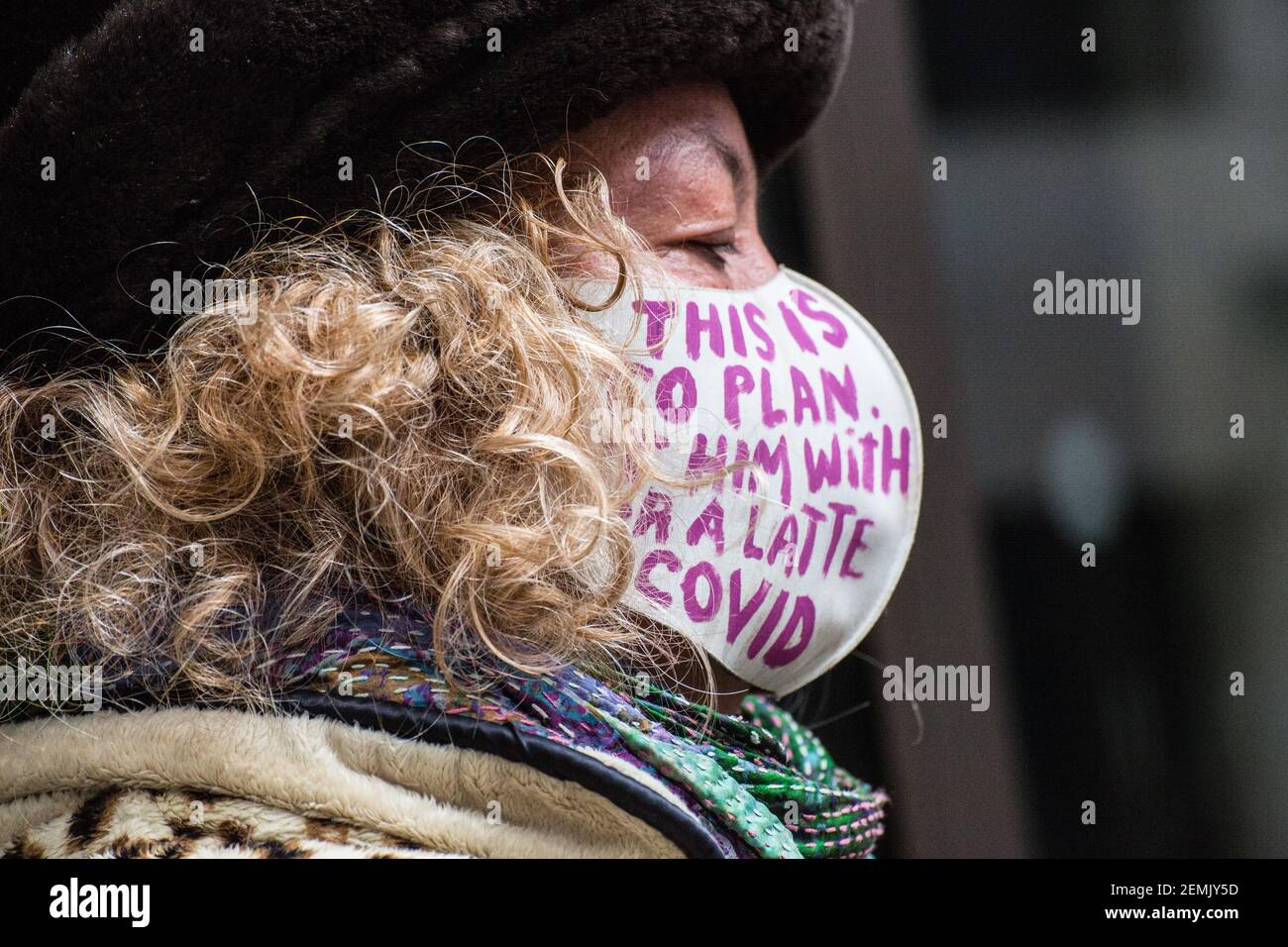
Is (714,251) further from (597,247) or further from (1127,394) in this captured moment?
(1127,394)

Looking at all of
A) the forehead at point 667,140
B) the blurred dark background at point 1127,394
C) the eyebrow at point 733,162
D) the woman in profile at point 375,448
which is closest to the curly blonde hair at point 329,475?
the woman in profile at point 375,448

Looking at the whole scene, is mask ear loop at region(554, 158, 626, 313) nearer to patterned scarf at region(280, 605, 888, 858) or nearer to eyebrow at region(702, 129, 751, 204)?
eyebrow at region(702, 129, 751, 204)

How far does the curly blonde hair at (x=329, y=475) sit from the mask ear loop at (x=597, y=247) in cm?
3

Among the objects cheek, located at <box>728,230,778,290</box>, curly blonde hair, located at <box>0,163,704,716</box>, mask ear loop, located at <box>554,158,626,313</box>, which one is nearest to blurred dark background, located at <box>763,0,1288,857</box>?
cheek, located at <box>728,230,778,290</box>

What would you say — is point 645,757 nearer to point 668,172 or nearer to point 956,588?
point 668,172

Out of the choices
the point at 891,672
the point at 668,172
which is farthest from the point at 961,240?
the point at 668,172

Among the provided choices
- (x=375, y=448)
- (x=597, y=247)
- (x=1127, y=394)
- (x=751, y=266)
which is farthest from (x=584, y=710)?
(x=1127, y=394)

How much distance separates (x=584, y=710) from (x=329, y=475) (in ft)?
1.02

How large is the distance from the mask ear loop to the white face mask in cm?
2

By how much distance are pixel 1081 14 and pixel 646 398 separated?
1.87 metres

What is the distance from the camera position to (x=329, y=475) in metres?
0.98

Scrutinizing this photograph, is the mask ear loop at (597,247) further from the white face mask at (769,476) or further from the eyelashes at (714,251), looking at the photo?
the eyelashes at (714,251)

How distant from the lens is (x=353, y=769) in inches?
34.0

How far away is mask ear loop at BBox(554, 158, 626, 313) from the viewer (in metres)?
1.04
